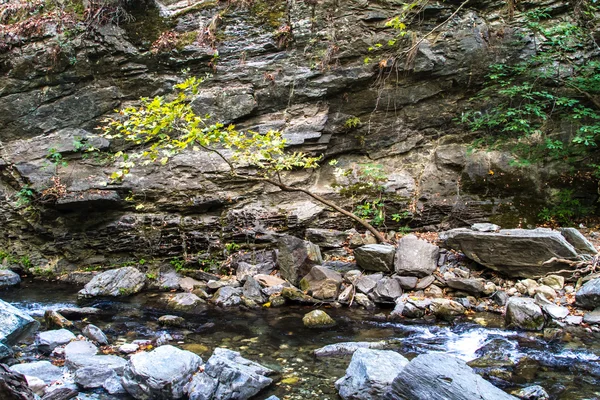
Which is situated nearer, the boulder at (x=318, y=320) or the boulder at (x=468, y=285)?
the boulder at (x=318, y=320)

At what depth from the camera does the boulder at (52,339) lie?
472 centimetres

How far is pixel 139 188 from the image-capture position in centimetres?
930

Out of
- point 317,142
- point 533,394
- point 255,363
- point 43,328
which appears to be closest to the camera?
point 533,394

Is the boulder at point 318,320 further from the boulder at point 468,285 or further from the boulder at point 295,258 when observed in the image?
the boulder at point 468,285

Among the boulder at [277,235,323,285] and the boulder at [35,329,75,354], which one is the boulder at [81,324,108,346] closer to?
the boulder at [35,329,75,354]

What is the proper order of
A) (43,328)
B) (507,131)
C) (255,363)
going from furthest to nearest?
(507,131), (43,328), (255,363)

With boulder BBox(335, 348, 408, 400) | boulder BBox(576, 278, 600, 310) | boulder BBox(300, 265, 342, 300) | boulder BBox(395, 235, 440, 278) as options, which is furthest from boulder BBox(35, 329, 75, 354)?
boulder BBox(576, 278, 600, 310)

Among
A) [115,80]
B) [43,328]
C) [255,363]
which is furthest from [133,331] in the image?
[115,80]

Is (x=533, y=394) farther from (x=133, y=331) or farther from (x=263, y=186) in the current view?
(x=263, y=186)

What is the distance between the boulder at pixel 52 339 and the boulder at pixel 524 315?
579cm

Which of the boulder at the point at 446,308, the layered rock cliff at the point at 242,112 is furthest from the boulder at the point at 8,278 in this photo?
the boulder at the point at 446,308

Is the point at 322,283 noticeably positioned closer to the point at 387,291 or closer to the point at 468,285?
the point at 387,291

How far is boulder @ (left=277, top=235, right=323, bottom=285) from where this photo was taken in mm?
7453

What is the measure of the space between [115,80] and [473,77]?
354 inches
